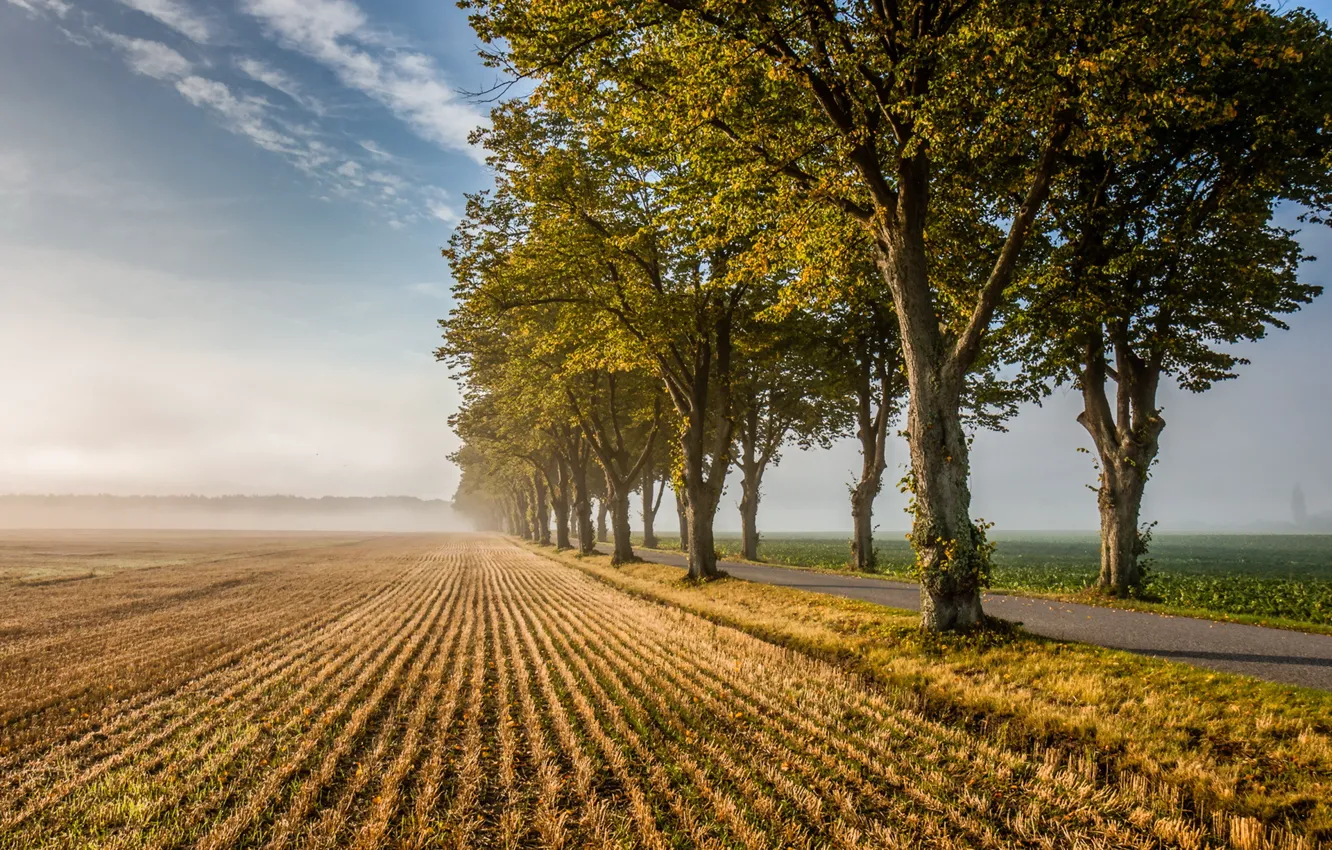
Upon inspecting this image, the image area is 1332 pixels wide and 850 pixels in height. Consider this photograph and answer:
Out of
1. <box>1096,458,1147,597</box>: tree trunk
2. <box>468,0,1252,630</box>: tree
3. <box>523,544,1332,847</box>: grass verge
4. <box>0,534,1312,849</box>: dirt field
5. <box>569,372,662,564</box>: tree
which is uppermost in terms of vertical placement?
<box>468,0,1252,630</box>: tree

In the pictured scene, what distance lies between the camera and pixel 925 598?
35.2 feet

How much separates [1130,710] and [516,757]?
7101mm

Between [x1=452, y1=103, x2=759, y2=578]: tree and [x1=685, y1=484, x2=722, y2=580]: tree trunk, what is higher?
[x1=452, y1=103, x2=759, y2=578]: tree

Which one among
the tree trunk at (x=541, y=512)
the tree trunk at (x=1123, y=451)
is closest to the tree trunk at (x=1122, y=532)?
the tree trunk at (x=1123, y=451)

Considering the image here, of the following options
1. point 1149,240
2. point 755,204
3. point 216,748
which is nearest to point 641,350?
point 755,204

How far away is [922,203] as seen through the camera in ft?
36.7

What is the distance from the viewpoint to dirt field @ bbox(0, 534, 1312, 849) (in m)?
4.92

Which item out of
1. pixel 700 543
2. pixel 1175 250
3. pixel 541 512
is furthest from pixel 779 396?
pixel 541 512

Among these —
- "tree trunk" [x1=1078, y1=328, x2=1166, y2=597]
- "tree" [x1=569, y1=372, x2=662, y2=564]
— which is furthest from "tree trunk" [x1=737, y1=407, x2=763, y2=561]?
"tree trunk" [x1=1078, y1=328, x2=1166, y2=597]

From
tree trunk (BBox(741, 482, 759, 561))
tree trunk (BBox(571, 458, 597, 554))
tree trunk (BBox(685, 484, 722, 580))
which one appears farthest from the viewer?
tree trunk (BBox(571, 458, 597, 554))

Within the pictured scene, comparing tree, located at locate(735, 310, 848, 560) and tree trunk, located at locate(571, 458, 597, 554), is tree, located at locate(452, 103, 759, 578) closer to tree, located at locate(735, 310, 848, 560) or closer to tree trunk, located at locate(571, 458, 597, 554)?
tree, located at locate(735, 310, 848, 560)

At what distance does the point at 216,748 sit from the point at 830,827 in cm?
680

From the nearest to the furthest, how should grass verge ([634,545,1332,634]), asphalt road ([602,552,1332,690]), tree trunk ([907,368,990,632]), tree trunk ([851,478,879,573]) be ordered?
1. asphalt road ([602,552,1332,690])
2. tree trunk ([907,368,990,632])
3. grass verge ([634,545,1332,634])
4. tree trunk ([851,478,879,573])

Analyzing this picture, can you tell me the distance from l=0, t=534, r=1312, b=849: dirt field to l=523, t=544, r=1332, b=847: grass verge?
0.37 metres
